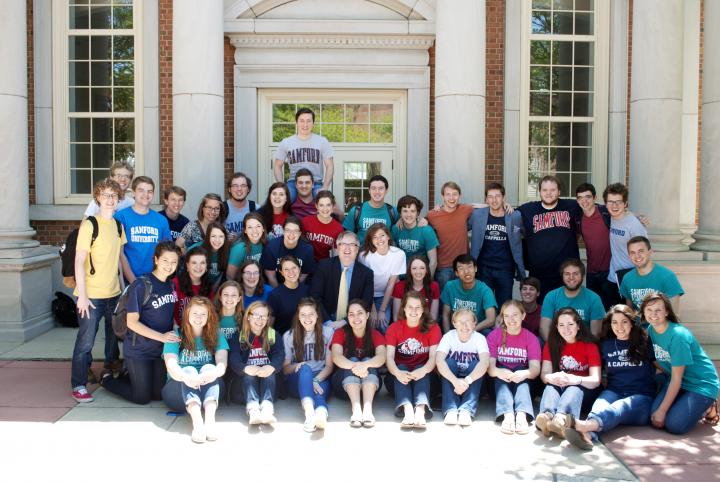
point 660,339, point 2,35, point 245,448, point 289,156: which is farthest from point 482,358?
point 2,35

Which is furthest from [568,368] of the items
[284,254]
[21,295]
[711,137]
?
[21,295]

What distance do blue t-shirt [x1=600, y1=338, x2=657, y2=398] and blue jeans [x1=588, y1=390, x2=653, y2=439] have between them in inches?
2.7

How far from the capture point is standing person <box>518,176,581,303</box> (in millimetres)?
7434

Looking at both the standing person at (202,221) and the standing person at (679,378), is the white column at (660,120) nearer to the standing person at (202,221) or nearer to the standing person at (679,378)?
the standing person at (679,378)

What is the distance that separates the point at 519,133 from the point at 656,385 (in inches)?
213

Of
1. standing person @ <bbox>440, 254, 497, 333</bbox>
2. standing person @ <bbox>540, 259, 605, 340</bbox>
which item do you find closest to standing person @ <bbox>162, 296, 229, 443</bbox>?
standing person @ <bbox>440, 254, 497, 333</bbox>

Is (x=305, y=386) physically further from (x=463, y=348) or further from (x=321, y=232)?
(x=321, y=232)

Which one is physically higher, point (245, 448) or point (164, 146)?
point (164, 146)

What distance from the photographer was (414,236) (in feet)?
24.3

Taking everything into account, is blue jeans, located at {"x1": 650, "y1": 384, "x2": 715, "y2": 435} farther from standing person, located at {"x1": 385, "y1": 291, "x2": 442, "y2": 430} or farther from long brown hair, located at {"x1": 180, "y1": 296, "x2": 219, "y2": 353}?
long brown hair, located at {"x1": 180, "y1": 296, "x2": 219, "y2": 353}

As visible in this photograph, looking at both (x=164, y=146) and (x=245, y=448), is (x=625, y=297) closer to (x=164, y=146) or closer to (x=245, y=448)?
(x=245, y=448)

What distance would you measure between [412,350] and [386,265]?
3.32ft

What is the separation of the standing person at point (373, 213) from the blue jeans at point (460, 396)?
72.9 inches

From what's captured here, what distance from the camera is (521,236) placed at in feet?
24.6
